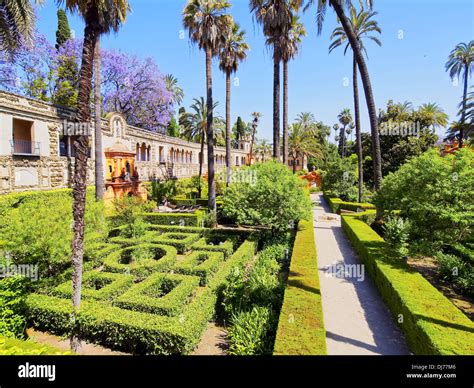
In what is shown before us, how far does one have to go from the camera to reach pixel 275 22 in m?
19.2

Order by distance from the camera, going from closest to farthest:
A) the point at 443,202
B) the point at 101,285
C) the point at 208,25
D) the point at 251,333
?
the point at 251,333
the point at 443,202
the point at 101,285
the point at 208,25

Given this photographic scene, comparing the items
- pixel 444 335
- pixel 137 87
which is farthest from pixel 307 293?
pixel 137 87

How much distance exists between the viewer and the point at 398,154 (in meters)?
33.9

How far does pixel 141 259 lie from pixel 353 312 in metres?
9.48

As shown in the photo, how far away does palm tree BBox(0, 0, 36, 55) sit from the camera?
14391 millimetres

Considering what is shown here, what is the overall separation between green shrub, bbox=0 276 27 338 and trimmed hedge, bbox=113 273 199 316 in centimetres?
258

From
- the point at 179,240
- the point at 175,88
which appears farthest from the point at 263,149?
the point at 179,240

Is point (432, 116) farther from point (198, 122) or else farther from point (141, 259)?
point (141, 259)

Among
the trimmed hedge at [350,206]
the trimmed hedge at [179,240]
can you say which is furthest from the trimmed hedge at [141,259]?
the trimmed hedge at [350,206]

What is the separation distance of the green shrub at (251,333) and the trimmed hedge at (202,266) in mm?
3012

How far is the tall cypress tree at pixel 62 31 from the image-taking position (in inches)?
1262

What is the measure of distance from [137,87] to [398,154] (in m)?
36.8
